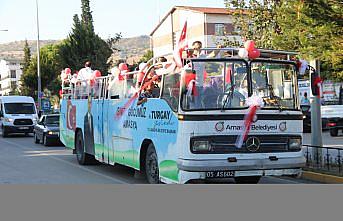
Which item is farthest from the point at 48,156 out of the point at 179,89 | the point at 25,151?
the point at 179,89

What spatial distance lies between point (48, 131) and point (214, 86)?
1570 centimetres

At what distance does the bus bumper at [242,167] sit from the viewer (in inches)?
368

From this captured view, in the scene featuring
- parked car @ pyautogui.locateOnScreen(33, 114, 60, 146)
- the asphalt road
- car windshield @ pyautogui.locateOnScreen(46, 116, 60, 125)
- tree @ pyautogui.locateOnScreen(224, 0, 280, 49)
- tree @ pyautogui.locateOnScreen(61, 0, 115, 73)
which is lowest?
the asphalt road

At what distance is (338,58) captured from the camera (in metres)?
11.0

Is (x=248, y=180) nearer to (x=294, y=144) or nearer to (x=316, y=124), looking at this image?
(x=294, y=144)

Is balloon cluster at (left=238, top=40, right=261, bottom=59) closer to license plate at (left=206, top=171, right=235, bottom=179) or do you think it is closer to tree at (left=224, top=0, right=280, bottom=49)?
license plate at (left=206, top=171, right=235, bottom=179)

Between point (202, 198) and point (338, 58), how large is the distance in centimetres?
425

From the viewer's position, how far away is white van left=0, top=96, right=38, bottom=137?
30594mm

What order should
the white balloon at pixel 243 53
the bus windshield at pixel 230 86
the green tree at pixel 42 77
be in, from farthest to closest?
the green tree at pixel 42 77 < the white balloon at pixel 243 53 < the bus windshield at pixel 230 86

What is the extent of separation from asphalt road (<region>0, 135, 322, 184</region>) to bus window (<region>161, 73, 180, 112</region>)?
280 centimetres

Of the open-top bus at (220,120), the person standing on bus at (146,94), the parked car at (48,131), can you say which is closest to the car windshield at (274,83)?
the open-top bus at (220,120)

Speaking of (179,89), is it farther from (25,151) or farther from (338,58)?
(25,151)

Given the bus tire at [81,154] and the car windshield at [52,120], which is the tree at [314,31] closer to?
the bus tire at [81,154]

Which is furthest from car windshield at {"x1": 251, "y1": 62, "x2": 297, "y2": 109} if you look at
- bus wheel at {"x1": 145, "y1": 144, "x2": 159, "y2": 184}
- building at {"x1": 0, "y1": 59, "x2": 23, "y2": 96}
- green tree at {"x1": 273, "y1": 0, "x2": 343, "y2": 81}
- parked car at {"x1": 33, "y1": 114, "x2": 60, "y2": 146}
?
building at {"x1": 0, "y1": 59, "x2": 23, "y2": 96}
